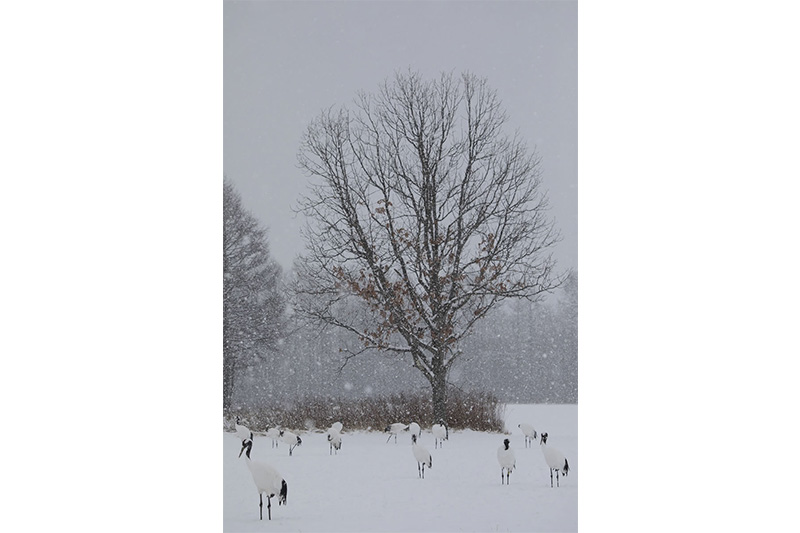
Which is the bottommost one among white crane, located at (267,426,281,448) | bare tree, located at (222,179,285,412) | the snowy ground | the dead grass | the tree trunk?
the snowy ground

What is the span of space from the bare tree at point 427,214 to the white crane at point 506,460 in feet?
3.07

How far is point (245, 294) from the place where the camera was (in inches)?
327

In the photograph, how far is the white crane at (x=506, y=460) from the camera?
19.3 ft

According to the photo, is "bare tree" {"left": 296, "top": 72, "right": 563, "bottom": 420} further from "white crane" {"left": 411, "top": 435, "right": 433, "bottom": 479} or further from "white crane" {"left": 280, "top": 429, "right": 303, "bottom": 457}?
"white crane" {"left": 280, "top": 429, "right": 303, "bottom": 457}

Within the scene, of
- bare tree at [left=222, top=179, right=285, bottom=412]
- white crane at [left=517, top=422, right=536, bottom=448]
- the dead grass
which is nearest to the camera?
white crane at [left=517, top=422, right=536, bottom=448]

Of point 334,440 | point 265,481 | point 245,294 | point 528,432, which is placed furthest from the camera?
point 245,294

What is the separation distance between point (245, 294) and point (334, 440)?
2496 millimetres

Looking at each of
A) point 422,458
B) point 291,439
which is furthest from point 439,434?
point 291,439

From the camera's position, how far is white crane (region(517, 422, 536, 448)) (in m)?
6.34

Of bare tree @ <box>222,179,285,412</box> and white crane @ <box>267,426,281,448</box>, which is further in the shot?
bare tree @ <box>222,179,285,412</box>

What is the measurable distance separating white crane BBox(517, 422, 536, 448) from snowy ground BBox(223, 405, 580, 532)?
6 centimetres

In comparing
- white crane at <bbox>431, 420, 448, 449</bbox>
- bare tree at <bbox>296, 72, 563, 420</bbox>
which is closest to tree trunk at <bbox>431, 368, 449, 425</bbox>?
bare tree at <bbox>296, 72, 563, 420</bbox>

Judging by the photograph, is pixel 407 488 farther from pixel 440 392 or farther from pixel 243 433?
pixel 243 433
